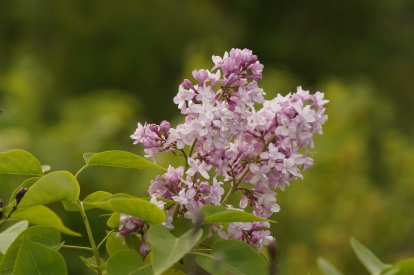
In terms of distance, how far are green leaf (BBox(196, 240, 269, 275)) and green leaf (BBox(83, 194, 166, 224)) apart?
0.16 feet

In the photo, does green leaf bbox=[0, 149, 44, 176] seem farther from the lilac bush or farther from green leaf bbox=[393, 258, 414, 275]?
green leaf bbox=[393, 258, 414, 275]

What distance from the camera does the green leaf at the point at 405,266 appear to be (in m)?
0.48

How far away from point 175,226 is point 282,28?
7.38 meters

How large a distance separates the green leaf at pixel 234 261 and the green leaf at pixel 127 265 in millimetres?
45

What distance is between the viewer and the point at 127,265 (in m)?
0.51

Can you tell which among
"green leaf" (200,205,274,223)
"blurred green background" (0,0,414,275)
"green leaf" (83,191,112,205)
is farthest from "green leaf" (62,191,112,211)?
"blurred green background" (0,0,414,275)

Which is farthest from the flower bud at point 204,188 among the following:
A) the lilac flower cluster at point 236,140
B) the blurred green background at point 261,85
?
the blurred green background at point 261,85

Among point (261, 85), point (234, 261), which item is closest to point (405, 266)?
point (234, 261)

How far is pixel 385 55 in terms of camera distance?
7656 mm

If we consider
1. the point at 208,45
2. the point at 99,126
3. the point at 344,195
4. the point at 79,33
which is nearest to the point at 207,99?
the point at 344,195

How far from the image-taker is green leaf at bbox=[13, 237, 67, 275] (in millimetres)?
514

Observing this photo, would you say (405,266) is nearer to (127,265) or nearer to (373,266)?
(373,266)

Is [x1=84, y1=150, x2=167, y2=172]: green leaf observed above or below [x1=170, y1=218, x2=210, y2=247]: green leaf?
above

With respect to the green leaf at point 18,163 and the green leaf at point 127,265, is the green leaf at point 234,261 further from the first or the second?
the green leaf at point 18,163
